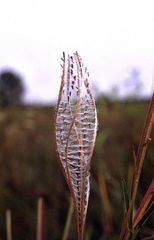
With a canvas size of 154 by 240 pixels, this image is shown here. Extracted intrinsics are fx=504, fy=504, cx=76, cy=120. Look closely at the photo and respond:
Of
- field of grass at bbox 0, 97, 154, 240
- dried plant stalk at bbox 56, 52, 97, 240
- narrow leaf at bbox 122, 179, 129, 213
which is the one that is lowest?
field of grass at bbox 0, 97, 154, 240

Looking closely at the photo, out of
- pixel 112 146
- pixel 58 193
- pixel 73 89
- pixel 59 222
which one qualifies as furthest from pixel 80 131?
pixel 112 146

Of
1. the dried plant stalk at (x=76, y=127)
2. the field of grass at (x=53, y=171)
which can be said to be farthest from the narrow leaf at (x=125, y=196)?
the field of grass at (x=53, y=171)

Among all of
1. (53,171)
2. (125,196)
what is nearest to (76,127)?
(125,196)

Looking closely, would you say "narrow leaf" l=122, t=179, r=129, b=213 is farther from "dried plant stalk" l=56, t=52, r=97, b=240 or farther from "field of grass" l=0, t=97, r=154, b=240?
"field of grass" l=0, t=97, r=154, b=240

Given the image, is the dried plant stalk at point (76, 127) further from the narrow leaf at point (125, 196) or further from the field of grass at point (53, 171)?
the field of grass at point (53, 171)

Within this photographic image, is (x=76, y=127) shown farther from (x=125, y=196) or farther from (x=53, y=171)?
(x=53, y=171)

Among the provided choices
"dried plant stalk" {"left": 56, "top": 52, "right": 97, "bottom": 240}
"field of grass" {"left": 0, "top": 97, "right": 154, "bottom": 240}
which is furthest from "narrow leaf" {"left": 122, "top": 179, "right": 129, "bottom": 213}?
"field of grass" {"left": 0, "top": 97, "right": 154, "bottom": 240}
